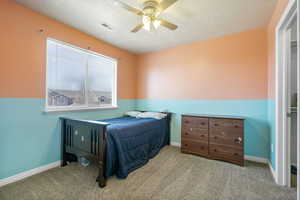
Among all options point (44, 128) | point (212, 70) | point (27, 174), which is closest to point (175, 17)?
point (212, 70)

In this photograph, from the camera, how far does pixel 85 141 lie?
6.89ft

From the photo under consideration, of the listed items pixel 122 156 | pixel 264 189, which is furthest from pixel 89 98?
pixel 264 189

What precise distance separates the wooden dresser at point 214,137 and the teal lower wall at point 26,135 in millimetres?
2455

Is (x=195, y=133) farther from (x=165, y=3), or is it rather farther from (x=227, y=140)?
(x=165, y=3)

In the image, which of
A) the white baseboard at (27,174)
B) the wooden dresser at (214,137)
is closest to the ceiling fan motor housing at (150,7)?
the wooden dresser at (214,137)

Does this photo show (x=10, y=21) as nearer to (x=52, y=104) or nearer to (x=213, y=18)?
(x=52, y=104)

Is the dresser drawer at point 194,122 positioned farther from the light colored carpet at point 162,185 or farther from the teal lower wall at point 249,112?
the light colored carpet at point 162,185

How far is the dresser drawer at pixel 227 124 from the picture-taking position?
7.98 feet

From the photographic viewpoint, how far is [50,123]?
2295 millimetres

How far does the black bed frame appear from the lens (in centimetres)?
186

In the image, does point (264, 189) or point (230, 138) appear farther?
point (230, 138)

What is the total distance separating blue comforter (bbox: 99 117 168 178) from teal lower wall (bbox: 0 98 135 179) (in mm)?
997

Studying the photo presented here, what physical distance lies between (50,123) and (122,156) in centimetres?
134

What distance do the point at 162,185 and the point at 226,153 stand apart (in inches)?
55.7
